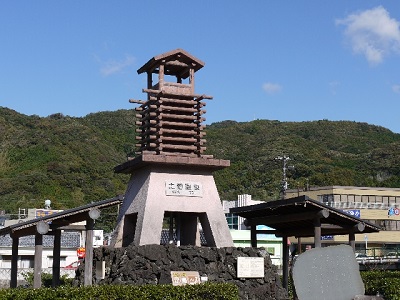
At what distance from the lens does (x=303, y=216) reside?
1633 cm

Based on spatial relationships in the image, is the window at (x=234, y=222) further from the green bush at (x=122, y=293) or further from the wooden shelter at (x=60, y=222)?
the green bush at (x=122, y=293)

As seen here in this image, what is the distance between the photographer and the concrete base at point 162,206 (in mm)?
16812

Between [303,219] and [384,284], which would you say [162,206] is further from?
[384,284]

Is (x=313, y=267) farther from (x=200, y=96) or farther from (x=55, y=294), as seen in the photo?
(x=200, y=96)

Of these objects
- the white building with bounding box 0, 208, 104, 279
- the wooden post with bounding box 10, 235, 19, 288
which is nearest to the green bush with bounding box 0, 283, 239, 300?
the wooden post with bounding box 10, 235, 19, 288

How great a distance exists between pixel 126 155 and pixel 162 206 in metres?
60.4

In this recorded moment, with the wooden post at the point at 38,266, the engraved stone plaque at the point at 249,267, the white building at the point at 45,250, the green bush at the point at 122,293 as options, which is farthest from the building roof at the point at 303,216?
the white building at the point at 45,250

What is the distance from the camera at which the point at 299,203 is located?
50.2 ft

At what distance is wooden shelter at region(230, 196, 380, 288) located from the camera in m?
15.5

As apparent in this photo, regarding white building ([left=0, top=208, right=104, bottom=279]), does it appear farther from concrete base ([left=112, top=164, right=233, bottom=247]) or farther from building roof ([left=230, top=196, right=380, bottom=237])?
building roof ([left=230, top=196, right=380, bottom=237])

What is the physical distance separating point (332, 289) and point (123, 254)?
1399 centimetres

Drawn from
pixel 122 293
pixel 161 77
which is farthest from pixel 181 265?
pixel 161 77

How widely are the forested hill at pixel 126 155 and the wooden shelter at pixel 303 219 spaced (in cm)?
3818

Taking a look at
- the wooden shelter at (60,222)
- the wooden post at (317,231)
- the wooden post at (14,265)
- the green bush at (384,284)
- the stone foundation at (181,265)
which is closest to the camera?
the wooden shelter at (60,222)
